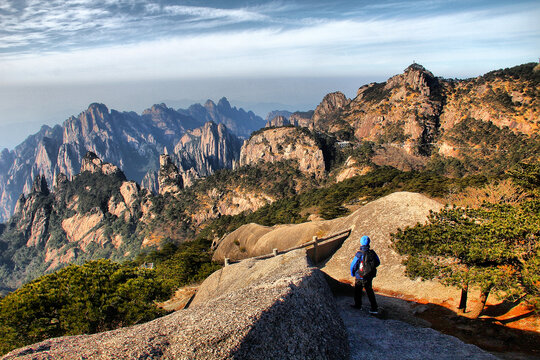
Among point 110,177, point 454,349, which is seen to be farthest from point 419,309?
point 110,177

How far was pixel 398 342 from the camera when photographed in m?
9.48

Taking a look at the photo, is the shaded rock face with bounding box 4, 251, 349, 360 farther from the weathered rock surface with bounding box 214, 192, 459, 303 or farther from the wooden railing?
the wooden railing

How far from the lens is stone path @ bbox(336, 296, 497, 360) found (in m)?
8.66

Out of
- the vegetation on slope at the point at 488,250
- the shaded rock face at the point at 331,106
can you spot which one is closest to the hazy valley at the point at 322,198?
the vegetation on slope at the point at 488,250

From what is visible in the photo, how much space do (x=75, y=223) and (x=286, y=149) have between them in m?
108

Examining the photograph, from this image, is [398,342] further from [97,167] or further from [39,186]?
[39,186]

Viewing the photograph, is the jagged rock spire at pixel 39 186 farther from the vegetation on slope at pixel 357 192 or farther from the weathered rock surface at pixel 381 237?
the weathered rock surface at pixel 381 237

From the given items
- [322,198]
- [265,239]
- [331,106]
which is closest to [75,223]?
[322,198]

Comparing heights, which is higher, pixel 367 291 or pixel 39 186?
pixel 367 291

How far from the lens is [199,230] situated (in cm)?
10788

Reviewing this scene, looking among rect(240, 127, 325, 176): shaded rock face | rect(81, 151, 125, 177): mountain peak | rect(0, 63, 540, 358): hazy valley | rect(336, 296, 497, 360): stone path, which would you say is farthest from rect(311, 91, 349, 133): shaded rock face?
rect(336, 296, 497, 360): stone path

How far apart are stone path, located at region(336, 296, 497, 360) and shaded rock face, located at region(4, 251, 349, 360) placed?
87 cm

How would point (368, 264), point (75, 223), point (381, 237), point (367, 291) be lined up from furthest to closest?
1. point (75, 223)
2. point (381, 237)
3. point (367, 291)
4. point (368, 264)

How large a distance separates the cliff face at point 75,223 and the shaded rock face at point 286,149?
51.3m
